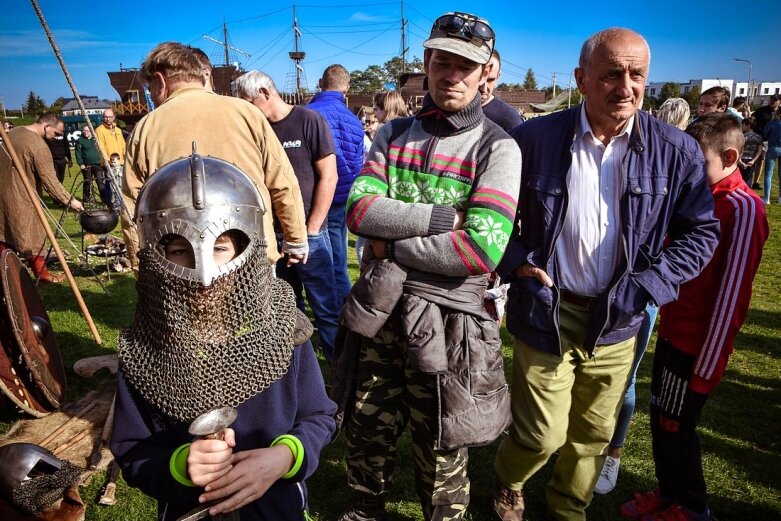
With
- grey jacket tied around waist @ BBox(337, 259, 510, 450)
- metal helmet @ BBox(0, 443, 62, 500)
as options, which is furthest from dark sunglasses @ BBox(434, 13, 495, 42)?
metal helmet @ BBox(0, 443, 62, 500)

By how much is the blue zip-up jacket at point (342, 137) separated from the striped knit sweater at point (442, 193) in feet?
7.61

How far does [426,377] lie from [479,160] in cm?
100

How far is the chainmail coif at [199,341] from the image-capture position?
1484 millimetres

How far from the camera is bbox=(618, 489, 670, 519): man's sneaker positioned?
2.82m

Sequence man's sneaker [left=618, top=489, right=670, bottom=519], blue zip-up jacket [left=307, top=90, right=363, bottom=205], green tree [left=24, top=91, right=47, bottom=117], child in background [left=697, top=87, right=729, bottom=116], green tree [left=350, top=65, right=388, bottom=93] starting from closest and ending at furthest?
man's sneaker [left=618, top=489, right=670, bottom=519] → blue zip-up jacket [left=307, top=90, right=363, bottom=205] → child in background [left=697, top=87, right=729, bottom=116] → green tree [left=24, top=91, right=47, bottom=117] → green tree [left=350, top=65, right=388, bottom=93]

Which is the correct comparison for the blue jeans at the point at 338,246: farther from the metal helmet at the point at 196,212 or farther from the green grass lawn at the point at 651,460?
the metal helmet at the point at 196,212

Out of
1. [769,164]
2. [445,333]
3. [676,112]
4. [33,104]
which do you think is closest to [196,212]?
[445,333]

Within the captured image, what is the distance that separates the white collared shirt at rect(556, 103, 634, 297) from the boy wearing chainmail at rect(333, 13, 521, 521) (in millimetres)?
347

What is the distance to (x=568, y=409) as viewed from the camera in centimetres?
256

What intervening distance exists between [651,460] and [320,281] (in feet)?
8.63

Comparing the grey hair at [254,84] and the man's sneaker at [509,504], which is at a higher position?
the grey hair at [254,84]

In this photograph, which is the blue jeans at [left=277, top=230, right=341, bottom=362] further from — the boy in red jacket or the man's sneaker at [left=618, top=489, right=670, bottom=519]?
the boy in red jacket

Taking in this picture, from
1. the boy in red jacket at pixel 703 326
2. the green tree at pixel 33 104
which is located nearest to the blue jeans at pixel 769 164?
the boy in red jacket at pixel 703 326

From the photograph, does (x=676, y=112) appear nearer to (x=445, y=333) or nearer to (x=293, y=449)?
(x=445, y=333)
